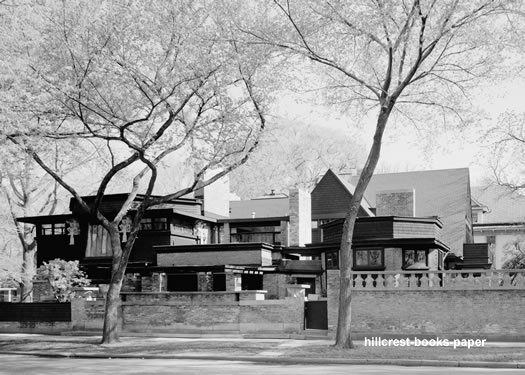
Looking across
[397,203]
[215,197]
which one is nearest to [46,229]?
[215,197]

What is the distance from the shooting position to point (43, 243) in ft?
151

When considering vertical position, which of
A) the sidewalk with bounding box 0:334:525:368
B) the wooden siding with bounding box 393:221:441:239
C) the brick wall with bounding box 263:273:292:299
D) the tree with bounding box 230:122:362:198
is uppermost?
the tree with bounding box 230:122:362:198

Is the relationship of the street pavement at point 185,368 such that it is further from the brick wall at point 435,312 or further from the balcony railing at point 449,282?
the balcony railing at point 449,282

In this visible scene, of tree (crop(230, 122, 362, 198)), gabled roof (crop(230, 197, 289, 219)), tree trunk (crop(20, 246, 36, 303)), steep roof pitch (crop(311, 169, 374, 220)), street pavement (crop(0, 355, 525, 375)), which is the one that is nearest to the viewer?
street pavement (crop(0, 355, 525, 375))

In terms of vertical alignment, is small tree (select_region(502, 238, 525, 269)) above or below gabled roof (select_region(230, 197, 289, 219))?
below

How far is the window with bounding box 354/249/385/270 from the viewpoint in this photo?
37.0 m

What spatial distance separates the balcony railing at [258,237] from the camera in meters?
47.1

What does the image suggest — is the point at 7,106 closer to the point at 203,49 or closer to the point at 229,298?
the point at 203,49

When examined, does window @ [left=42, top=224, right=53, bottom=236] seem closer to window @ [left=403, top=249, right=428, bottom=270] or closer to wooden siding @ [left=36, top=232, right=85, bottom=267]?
wooden siding @ [left=36, top=232, right=85, bottom=267]

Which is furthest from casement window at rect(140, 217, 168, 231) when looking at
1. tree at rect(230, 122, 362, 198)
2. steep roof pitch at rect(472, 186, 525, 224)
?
steep roof pitch at rect(472, 186, 525, 224)

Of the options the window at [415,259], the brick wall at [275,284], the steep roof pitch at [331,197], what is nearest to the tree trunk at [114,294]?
the brick wall at [275,284]

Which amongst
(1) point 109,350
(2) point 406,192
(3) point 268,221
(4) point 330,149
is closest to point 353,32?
(1) point 109,350

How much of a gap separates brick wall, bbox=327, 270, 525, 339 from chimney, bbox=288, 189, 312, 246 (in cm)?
1531

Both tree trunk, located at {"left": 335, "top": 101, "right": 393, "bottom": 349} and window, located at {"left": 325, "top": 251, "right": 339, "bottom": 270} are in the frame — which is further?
window, located at {"left": 325, "top": 251, "right": 339, "bottom": 270}
